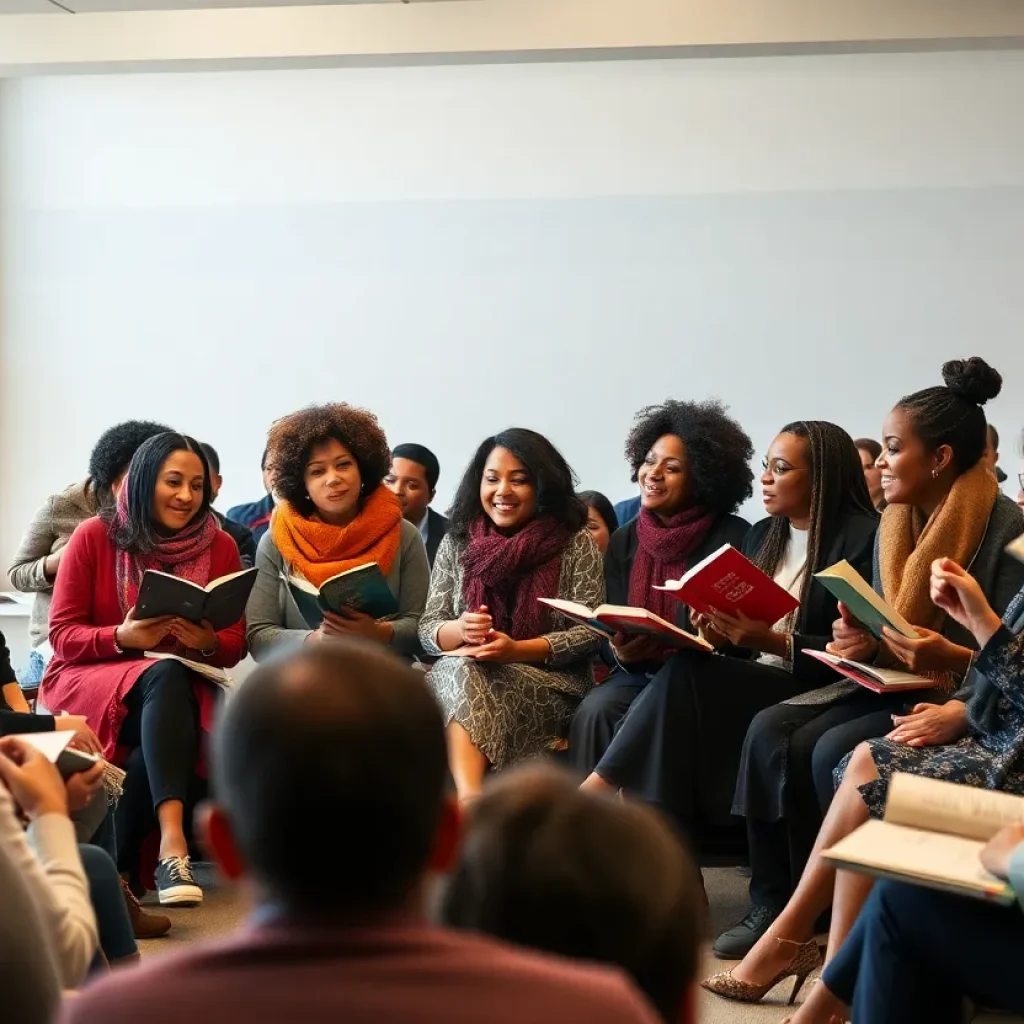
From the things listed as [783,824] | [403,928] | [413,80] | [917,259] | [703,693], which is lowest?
[783,824]

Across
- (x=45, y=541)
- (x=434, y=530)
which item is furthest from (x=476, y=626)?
(x=45, y=541)

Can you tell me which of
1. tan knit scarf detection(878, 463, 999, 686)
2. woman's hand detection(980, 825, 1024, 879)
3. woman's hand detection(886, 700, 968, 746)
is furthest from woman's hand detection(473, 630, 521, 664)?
woman's hand detection(980, 825, 1024, 879)

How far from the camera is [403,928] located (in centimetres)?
103

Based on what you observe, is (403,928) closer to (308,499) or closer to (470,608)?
(470,608)

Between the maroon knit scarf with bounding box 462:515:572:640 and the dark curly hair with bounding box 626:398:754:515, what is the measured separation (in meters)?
0.44

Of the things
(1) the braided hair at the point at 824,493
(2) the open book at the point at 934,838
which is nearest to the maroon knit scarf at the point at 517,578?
(1) the braided hair at the point at 824,493

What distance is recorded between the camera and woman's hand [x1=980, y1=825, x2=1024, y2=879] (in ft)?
6.96

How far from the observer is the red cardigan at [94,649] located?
4.24m

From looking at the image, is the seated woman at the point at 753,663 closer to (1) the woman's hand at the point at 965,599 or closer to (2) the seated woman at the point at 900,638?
(2) the seated woman at the point at 900,638

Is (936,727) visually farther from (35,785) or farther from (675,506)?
(35,785)

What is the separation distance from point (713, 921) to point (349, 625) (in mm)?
1371

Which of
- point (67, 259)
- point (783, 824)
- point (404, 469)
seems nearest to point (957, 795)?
point (783, 824)

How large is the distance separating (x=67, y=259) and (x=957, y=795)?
6.06 meters

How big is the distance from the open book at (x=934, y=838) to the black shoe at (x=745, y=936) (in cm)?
130
